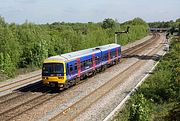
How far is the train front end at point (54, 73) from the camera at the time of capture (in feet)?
85.2

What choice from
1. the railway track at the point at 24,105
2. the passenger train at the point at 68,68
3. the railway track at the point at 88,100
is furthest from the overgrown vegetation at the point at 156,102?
the passenger train at the point at 68,68

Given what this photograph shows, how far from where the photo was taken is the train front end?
2597cm

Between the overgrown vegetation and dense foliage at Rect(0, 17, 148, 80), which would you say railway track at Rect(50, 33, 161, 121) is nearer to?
the overgrown vegetation

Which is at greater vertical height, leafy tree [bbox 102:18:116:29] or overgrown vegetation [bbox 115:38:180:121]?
leafy tree [bbox 102:18:116:29]

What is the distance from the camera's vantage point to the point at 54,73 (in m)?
26.2

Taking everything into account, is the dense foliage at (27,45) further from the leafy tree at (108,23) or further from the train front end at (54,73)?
the leafy tree at (108,23)

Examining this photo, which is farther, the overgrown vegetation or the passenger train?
the passenger train

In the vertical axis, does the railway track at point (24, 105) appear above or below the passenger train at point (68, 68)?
below

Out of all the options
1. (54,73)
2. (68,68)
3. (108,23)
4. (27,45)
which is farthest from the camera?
(108,23)

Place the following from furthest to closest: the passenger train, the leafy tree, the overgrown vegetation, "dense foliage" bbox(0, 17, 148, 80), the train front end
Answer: the leafy tree < "dense foliage" bbox(0, 17, 148, 80) < the passenger train < the train front end < the overgrown vegetation

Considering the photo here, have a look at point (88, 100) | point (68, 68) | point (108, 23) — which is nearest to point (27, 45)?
point (68, 68)

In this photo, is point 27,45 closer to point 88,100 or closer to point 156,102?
point 88,100

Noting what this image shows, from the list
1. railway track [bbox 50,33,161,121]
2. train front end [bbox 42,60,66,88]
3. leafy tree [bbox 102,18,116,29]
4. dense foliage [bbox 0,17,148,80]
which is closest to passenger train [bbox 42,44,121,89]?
train front end [bbox 42,60,66,88]

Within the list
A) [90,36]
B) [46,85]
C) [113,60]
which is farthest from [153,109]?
[90,36]
